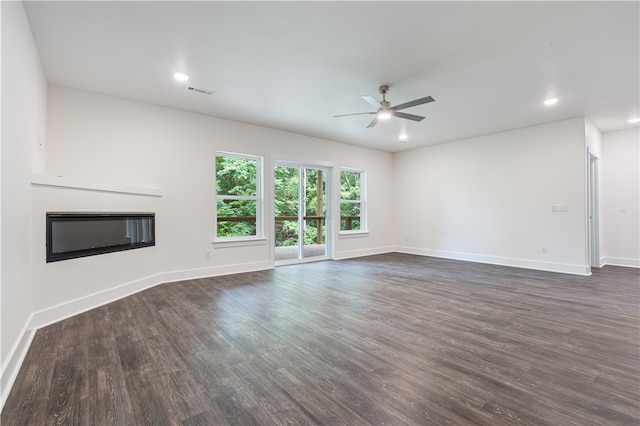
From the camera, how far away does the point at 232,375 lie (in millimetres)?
1999

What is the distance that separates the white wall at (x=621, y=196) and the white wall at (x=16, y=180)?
356 inches

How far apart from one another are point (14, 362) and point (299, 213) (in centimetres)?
474

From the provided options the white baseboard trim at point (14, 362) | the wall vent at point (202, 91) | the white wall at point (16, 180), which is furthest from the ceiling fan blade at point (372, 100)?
the white baseboard trim at point (14, 362)

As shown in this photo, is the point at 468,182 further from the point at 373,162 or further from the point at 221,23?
the point at 221,23

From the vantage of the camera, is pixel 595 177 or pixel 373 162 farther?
pixel 373 162

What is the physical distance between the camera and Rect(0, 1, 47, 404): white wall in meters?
1.96

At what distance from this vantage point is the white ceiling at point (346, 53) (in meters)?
2.41

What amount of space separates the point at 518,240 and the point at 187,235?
20.6ft

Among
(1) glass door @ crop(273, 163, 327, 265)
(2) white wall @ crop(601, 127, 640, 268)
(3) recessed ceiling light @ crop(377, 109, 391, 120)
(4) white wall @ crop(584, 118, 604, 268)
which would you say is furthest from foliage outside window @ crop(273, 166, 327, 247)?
(2) white wall @ crop(601, 127, 640, 268)

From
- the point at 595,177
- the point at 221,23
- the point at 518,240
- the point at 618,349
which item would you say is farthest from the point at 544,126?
the point at 221,23

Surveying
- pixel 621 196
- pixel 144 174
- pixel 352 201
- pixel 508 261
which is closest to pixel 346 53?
pixel 144 174

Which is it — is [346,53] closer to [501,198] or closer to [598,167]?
[501,198]

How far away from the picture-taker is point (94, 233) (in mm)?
3492

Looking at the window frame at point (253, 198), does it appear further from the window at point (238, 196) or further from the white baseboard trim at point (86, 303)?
the white baseboard trim at point (86, 303)
